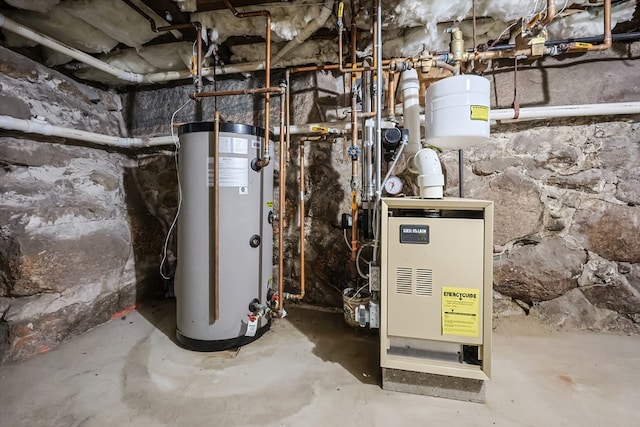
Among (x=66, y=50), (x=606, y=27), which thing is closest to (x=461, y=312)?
(x=606, y=27)

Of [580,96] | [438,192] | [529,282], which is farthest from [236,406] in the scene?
[580,96]

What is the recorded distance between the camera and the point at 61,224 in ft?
5.33

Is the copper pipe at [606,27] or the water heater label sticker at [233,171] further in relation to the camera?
the water heater label sticker at [233,171]

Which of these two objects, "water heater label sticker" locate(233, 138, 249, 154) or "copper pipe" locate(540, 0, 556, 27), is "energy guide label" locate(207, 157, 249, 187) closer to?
"water heater label sticker" locate(233, 138, 249, 154)

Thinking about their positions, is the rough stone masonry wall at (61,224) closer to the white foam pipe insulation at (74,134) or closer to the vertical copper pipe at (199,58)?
the white foam pipe insulation at (74,134)

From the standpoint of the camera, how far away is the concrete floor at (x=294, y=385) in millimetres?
1070

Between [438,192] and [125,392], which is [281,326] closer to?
[125,392]

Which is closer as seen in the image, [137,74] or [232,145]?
[232,145]

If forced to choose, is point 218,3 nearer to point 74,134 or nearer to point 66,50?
point 66,50

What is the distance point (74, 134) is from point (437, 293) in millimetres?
2187

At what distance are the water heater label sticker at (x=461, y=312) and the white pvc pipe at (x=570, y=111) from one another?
100 centimetres

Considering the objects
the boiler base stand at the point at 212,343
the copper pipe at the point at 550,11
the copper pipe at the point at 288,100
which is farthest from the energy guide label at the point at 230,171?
the copper pipe at the point at 550,11

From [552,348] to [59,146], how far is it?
3.03m

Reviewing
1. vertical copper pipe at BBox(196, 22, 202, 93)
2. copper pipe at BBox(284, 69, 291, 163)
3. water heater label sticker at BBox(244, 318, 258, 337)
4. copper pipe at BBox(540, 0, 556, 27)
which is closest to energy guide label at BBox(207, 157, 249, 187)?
copper pipe at BBox(284, 69, 291, 163)
